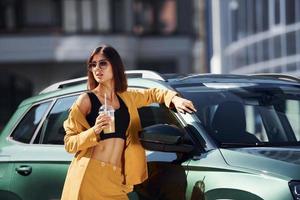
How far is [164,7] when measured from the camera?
127 feet

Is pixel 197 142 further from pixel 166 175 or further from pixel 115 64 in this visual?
pixel 115 64

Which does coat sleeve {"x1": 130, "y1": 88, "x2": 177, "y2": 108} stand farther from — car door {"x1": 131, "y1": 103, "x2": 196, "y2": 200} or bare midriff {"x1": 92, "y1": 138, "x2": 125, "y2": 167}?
bare midriff {"x1": 92, "y1": 138, "x2": 125, "y2": 167}

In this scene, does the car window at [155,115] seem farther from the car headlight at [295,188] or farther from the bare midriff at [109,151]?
the car headlight at [295,188]

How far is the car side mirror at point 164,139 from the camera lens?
14.5 feet

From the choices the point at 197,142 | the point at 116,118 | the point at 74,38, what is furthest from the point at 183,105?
the point at 74,38

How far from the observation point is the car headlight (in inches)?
155

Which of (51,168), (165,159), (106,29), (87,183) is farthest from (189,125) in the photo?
(106,29)

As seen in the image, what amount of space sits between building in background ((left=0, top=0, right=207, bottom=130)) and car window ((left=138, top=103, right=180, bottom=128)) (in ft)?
95.0

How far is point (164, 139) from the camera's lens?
442 centimetres

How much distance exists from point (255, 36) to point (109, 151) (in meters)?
16.3

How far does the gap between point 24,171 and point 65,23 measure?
30379mm

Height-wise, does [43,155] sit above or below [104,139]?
below

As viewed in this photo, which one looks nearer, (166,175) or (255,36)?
(166,175)

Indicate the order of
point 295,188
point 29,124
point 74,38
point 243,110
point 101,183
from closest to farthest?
point 295,188
point 101,183
point 243,110
point 29,124
point 74,38
